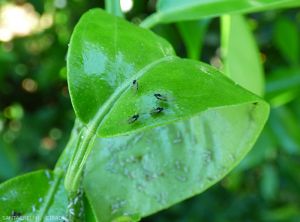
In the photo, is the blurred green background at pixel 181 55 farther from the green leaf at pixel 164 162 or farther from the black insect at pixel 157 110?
the black insect at pixel 157 110

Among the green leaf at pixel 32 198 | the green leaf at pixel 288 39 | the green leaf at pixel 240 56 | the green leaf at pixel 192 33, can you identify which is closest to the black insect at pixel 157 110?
the green leaf at pixel 32 198

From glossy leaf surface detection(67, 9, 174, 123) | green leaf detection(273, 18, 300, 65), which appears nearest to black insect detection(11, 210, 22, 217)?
glossy leaf surface detection(67, 9, 174, 123)

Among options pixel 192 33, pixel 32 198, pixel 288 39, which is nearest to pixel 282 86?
pixel 288 39

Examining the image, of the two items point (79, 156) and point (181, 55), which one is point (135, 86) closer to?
point (79, 156)

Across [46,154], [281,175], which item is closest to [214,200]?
[281,175]

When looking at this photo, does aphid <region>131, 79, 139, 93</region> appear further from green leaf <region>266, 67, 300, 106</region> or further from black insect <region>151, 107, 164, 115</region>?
green leaf <region>266, 67, 300, 106</region>

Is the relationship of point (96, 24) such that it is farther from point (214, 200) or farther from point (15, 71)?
point (214, 200)

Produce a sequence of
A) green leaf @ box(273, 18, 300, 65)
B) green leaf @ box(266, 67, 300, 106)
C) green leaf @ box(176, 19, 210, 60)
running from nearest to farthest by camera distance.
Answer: green leaf @ box(176, 19, 210, 60) → green leaf @ box(266, 67, 300, 106) → green leaf @ box(273, 18, 300, 65)
